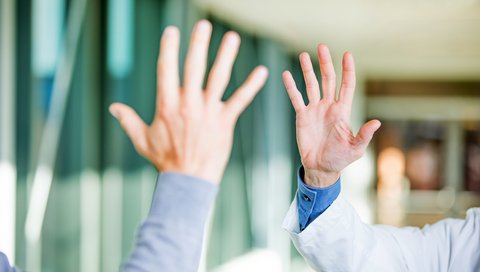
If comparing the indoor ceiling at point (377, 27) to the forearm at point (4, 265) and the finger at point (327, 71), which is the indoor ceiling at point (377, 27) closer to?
the finger at point (327, 71)

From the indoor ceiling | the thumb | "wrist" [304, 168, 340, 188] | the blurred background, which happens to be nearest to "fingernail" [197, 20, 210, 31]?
the thumb

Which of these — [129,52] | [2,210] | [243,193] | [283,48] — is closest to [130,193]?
[129,52]

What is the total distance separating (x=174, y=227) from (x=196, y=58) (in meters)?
0.22

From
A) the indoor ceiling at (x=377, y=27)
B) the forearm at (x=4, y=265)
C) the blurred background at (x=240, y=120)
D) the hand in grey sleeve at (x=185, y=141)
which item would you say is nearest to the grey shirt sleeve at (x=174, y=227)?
the hand in grey sleeve at (x=185, y=141)

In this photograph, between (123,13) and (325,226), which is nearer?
(325,226)

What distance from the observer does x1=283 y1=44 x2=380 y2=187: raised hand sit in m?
1.52

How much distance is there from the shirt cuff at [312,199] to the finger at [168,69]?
0.80m

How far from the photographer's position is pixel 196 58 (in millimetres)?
914

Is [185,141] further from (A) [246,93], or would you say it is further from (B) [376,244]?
(B) [376,244]

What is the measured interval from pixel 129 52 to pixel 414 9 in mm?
3222

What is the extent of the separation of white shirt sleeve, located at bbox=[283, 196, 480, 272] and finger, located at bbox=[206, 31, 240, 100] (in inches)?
31.4

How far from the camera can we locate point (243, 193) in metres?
6.75

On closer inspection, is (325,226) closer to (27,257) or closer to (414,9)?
(27,257)

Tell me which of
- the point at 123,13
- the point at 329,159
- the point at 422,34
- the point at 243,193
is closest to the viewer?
the point at 329,159
